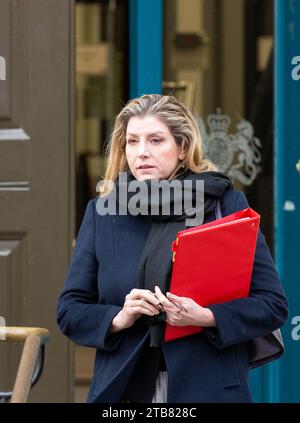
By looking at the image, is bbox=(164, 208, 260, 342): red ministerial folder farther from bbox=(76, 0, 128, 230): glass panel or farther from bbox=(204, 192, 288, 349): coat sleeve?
bbox=(76, 0, 128, 230): glass panel

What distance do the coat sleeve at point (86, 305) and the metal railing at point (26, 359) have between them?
145 millimetres

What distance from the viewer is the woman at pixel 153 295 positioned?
258cm

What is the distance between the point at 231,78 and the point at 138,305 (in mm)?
2048

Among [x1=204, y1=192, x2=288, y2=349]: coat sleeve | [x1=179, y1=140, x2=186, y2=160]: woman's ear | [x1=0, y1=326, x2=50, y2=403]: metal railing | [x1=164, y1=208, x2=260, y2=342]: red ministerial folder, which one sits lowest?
[x1=0, y1=326, x2=50, y2=403]: metal railing

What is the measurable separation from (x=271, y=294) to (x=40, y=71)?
1.71 meters

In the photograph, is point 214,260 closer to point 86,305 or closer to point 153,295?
point 153,295

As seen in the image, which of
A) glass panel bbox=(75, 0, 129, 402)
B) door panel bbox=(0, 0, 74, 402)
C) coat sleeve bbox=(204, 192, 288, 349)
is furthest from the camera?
glass panel bbox=(75, 0, 129, 402)

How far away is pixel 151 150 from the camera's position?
2.70 meters

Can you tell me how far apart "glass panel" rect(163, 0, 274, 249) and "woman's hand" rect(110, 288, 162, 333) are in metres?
1.84

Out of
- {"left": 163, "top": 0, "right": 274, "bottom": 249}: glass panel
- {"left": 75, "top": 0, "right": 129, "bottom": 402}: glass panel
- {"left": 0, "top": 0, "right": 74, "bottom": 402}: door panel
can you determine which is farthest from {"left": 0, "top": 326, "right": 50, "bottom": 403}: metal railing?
{"left": 75, "top": 0, "right": 129, "bottom": 402}: glass panel

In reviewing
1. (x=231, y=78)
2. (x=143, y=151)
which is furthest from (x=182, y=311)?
(x=231, y=78)

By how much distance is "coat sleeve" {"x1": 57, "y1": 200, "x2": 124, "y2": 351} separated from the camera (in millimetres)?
2648

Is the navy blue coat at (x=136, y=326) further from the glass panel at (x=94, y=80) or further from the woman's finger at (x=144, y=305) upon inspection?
the glass panel at (x=94, y=80)

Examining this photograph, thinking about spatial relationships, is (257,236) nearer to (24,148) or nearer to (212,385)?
(212,385)
